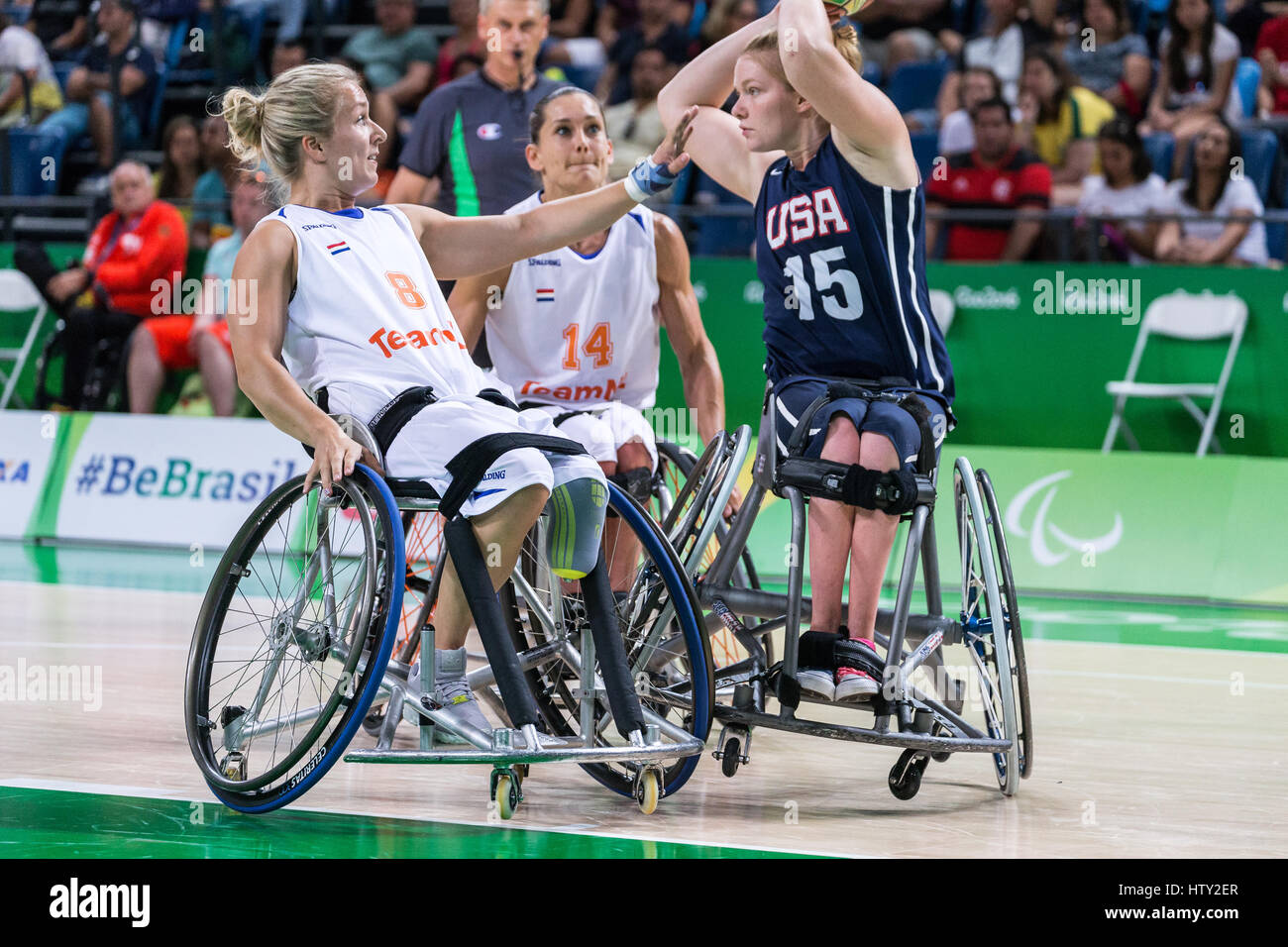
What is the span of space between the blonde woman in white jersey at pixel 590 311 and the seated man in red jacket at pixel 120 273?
5.94 m

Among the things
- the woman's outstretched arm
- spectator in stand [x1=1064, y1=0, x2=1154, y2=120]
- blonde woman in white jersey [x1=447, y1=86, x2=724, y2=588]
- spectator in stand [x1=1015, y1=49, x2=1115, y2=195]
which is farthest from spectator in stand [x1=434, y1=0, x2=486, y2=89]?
the woman's outstretched arm

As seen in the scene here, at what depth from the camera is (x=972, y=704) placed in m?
5.92

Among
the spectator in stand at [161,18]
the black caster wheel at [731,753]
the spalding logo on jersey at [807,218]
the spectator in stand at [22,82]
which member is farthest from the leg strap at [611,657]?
the spectator in stand at [161,18]

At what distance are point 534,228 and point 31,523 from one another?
6901mm

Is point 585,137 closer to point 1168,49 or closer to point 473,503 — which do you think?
point 473,503

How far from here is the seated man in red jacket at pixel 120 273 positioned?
10961mm

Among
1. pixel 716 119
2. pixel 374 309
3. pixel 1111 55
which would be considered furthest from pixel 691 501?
pixel 1111 55

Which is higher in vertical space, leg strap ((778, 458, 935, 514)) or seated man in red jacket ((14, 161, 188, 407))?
seated man in red jacket ((14, 161, 188, 407))

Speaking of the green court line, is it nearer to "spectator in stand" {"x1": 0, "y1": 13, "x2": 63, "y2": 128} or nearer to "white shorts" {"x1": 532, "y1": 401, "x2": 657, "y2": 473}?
"white shorts" {"x1": 532, "y1": 401, "x2": 657, "y2": 473}

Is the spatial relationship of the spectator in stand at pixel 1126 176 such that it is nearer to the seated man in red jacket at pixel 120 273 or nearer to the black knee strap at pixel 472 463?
the seated man in red jacket at pixel 120 273

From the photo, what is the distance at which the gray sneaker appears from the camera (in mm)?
3885

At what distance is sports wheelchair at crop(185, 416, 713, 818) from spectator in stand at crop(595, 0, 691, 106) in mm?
7723

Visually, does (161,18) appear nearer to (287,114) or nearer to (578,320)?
(578,320)
